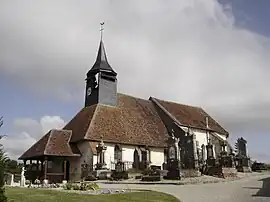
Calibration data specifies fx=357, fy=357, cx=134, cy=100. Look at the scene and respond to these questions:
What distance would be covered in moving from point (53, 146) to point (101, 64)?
48.5ft

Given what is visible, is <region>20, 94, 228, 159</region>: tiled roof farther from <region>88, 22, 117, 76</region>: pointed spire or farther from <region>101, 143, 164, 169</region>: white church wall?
<region>88, 22, 117, 76</region>: pointed spire

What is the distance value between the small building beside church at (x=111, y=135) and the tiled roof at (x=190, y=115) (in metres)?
0.24


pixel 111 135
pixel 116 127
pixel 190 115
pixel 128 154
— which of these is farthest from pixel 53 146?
pixel 190 115

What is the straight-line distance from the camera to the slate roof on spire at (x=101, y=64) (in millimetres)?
47750

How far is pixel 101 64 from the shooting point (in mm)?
48344

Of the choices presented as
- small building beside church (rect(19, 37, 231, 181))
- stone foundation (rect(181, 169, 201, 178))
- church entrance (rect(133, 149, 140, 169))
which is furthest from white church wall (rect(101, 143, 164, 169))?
stone foundation (rect(181, 169, 201, 178))

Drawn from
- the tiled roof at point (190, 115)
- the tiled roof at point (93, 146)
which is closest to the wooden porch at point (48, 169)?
the tiled roof at point (93, 146)

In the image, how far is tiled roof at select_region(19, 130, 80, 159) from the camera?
37.2 meters

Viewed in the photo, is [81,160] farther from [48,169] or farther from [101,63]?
[101,63]

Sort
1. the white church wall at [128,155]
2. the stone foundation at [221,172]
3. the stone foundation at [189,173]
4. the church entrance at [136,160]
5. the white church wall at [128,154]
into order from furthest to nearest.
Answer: the church entrance at [136,160]
the white church wall at [128,154]
the white church wall at [128,155]
the stone foundation at [221,172]
the stone foundation at [189,173]

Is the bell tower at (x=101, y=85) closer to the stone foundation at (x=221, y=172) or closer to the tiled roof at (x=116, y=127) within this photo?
the tiled roof at (x=116, y=127)

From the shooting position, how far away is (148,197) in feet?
55.1

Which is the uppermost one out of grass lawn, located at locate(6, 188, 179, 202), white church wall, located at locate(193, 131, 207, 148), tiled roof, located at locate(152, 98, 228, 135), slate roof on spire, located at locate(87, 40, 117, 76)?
slate roof on spire, located at locate(87, 40, 117, 76)

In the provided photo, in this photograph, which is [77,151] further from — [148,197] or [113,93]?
[148,197]
